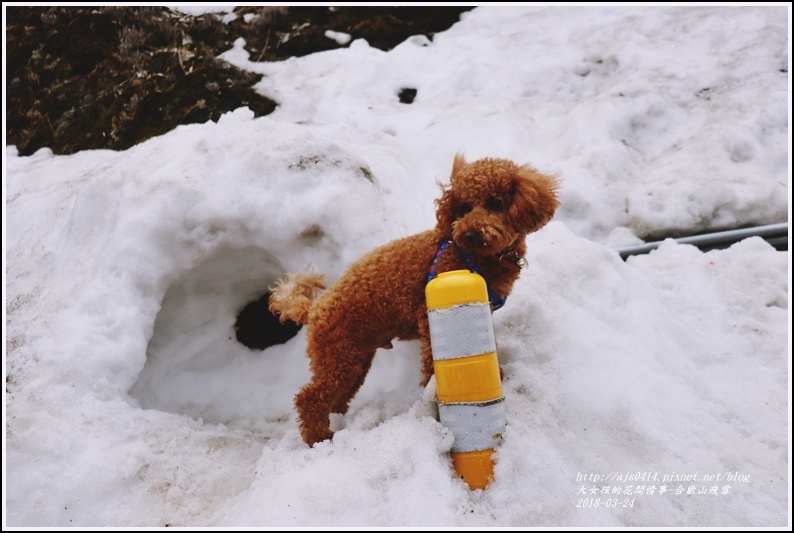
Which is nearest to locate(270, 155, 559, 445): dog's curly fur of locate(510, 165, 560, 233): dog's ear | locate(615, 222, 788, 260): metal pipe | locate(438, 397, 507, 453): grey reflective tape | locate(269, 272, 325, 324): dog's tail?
locate(510, 165, 560, 233): dog's ear

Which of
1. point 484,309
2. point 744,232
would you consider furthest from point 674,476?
point 744,232

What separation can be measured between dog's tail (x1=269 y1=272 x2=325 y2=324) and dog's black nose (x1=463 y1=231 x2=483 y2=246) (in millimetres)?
1140

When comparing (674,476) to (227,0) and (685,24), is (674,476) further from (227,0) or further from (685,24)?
(227,0)

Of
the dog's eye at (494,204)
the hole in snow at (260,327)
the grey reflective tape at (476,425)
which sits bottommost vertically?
the hole in snow at (260,327)

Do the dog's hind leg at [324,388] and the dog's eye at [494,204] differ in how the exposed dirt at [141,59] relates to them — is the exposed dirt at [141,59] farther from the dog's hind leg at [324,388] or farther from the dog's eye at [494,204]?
the dog's eye at [494,204]

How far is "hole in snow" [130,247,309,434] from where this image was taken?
337 centimetres

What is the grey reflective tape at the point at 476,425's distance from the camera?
7.08 ft

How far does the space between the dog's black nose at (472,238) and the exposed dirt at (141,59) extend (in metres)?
4.39

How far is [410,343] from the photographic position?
316 centimetres

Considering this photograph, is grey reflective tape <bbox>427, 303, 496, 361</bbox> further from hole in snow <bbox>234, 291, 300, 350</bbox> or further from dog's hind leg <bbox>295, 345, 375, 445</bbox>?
hole in snow <bbox>234, 291, 300, 350</bbox>

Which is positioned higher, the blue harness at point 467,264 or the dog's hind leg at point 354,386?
the blue harness at point 467,264

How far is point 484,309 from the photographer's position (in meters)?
2.21

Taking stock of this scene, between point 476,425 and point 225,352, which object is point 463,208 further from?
point 225,352

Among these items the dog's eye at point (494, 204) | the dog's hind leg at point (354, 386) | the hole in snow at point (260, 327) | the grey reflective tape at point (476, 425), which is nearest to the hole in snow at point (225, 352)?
the hole in snow at point (260, 327)
